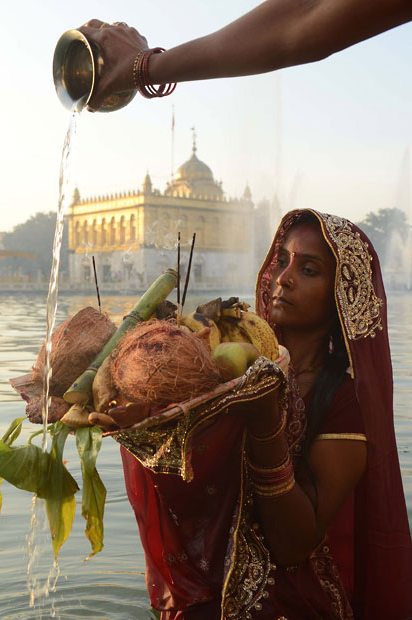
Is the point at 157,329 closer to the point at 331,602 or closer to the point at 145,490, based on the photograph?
the point at 145,490

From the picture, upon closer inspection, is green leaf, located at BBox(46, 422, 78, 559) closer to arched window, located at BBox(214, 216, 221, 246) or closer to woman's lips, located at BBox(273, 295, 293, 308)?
woman's lips, located at BBox(273, 295, 293, 308)

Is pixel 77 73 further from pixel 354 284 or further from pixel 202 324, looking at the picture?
pixel 354 284

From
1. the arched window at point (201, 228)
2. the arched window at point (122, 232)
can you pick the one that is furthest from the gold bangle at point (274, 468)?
the arched window at point (122, 232)

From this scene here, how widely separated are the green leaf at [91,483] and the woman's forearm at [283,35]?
0.77m

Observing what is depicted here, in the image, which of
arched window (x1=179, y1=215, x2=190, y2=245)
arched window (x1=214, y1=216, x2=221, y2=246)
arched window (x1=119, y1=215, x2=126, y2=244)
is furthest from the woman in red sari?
arched window (x1=119, y1=215, x2=126, y2=244)

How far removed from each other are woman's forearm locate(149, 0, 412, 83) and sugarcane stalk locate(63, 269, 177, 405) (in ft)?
1.92

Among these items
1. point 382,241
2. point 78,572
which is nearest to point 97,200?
point 382,241

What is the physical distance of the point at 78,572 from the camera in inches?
152

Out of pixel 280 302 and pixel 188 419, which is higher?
pixel 280 302

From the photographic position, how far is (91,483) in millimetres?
1783

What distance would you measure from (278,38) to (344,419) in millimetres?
1069

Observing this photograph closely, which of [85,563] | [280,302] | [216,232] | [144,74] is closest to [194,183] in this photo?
[216,232]

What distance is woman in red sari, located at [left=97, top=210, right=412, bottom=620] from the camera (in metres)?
1.90

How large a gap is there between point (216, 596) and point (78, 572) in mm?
2033
